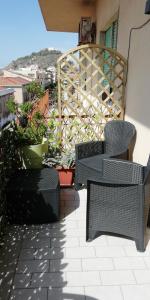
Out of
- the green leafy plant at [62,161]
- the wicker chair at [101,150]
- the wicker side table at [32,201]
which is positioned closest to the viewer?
the wicker side table at [32,201]

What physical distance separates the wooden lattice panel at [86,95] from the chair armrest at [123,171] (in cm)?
178

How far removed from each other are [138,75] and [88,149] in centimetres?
114

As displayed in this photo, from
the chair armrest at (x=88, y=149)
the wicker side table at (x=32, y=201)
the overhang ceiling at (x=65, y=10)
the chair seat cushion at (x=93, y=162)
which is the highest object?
the overhang ceiling at (x=65, y=10)

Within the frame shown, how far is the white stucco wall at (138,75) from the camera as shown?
3107mm

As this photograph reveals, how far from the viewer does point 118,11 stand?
14.3 feet

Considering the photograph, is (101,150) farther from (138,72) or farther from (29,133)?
(138,72)

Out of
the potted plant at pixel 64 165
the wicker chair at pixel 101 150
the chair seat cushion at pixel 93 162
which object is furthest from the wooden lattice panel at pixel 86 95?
the chair seat cushion at pixel 93 162

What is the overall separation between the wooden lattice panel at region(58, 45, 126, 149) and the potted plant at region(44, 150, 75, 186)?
1.10 ft

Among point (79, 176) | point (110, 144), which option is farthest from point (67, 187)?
point (110, 144)

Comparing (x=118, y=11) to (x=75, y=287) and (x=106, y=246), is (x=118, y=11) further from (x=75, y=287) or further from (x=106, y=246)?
(x=75, y=287)

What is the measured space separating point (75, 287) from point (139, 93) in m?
2.36

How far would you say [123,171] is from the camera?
2.40m

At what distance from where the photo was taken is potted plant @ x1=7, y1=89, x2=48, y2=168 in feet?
12.0

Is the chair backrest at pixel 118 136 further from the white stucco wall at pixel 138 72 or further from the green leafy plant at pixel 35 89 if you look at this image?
the green leafy plant at pixel 35 89
